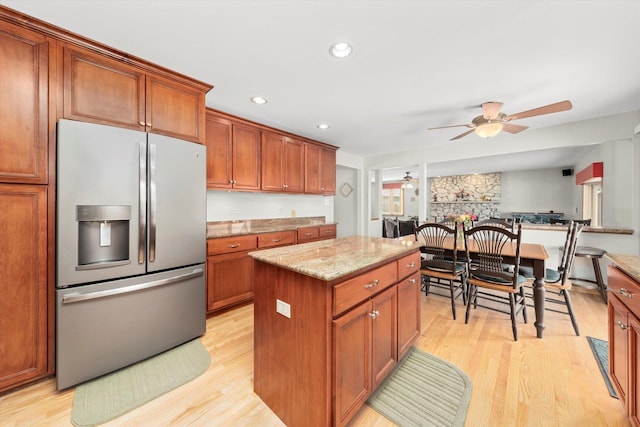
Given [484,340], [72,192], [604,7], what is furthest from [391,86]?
[72,192]

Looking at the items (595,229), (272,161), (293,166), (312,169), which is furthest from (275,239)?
(595,229)

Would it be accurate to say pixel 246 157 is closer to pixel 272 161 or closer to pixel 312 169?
pixel 272 161

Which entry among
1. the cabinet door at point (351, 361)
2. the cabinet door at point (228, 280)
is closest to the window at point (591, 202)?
the cabinet door at point (351, 361)

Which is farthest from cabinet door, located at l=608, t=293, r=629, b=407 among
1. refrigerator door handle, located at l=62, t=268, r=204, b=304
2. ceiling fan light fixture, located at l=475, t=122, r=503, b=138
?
refrigerator door handle, located at l=62, t=268, r=204, b=304

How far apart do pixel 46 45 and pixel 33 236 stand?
4.12 feet

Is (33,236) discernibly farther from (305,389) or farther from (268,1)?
(268,1)

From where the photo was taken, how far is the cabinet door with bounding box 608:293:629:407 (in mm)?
1261

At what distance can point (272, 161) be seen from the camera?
358cm

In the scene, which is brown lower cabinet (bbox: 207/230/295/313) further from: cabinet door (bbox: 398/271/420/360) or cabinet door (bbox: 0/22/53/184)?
cabinet door (bbox: 398/271/420/360)

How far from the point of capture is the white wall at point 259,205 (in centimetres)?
339

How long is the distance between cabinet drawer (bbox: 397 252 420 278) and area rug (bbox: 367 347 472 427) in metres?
0.72

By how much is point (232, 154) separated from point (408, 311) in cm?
264

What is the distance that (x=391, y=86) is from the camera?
7.89 ft

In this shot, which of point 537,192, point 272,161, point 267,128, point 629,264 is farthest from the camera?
point 537,192
